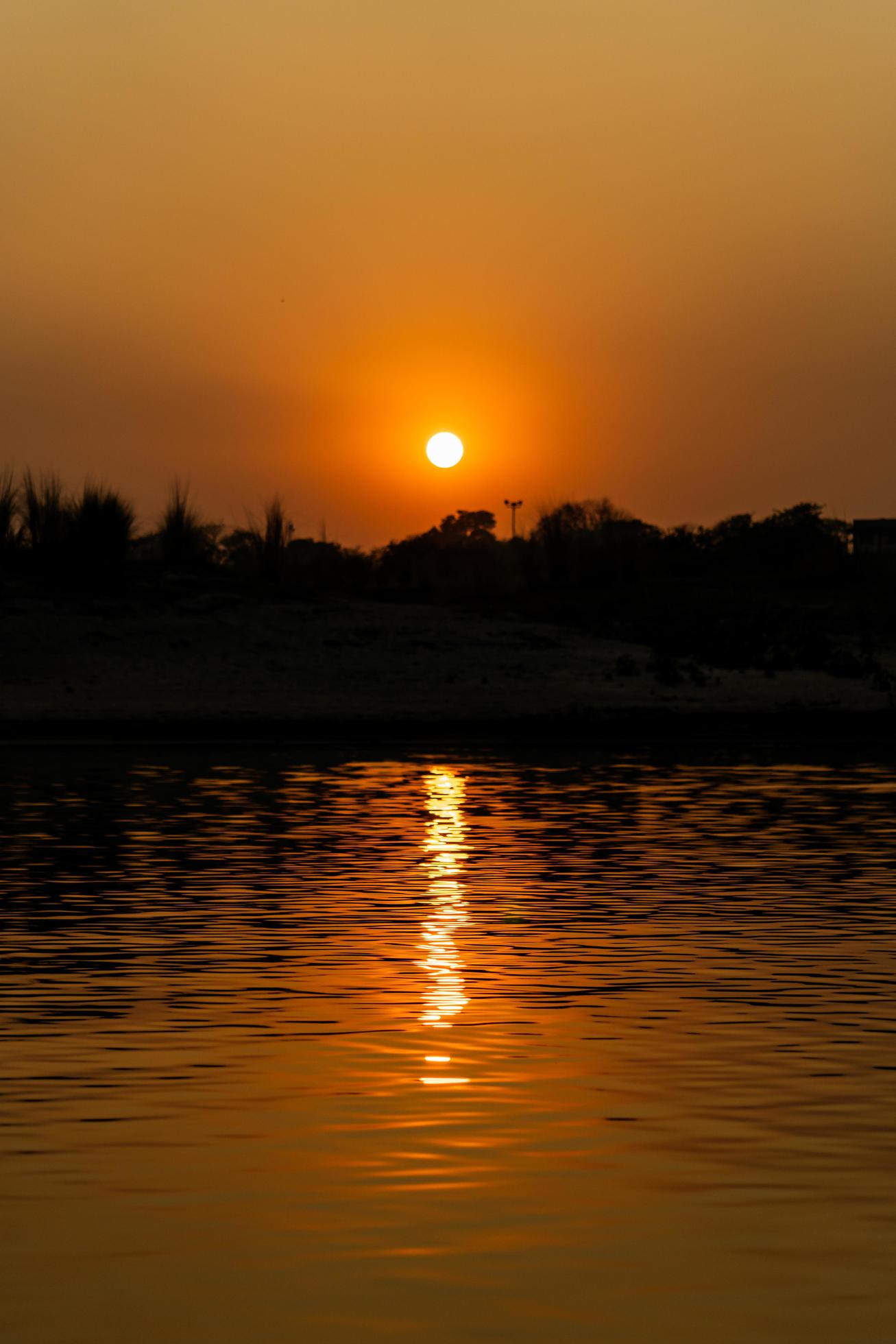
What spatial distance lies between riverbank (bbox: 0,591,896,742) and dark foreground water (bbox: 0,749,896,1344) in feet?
58.4

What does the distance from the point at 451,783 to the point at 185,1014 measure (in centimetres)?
1627

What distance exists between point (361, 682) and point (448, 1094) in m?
34.0

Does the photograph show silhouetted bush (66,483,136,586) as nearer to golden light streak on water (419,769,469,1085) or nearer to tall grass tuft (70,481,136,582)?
tall grass tuft (70,481,136,582)

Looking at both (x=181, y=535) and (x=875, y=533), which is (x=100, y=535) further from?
(x=875, y=533)

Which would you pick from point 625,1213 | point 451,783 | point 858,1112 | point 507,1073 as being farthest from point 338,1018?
point 451,783

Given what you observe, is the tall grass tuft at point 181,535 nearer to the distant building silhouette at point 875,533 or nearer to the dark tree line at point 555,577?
the dark tree line at point 555,577

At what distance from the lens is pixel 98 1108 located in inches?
324

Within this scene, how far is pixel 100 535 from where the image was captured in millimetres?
51688

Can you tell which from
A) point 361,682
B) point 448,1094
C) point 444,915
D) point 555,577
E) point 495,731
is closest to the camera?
point 448,1094

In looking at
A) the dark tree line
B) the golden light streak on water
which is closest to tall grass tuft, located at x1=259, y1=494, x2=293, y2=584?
the dark tree line

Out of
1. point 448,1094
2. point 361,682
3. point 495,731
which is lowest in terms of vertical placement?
point 448,1094

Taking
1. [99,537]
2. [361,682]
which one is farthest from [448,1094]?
[99,537]

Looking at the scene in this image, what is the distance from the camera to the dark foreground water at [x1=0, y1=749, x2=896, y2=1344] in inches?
230

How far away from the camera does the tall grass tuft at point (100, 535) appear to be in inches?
1998
